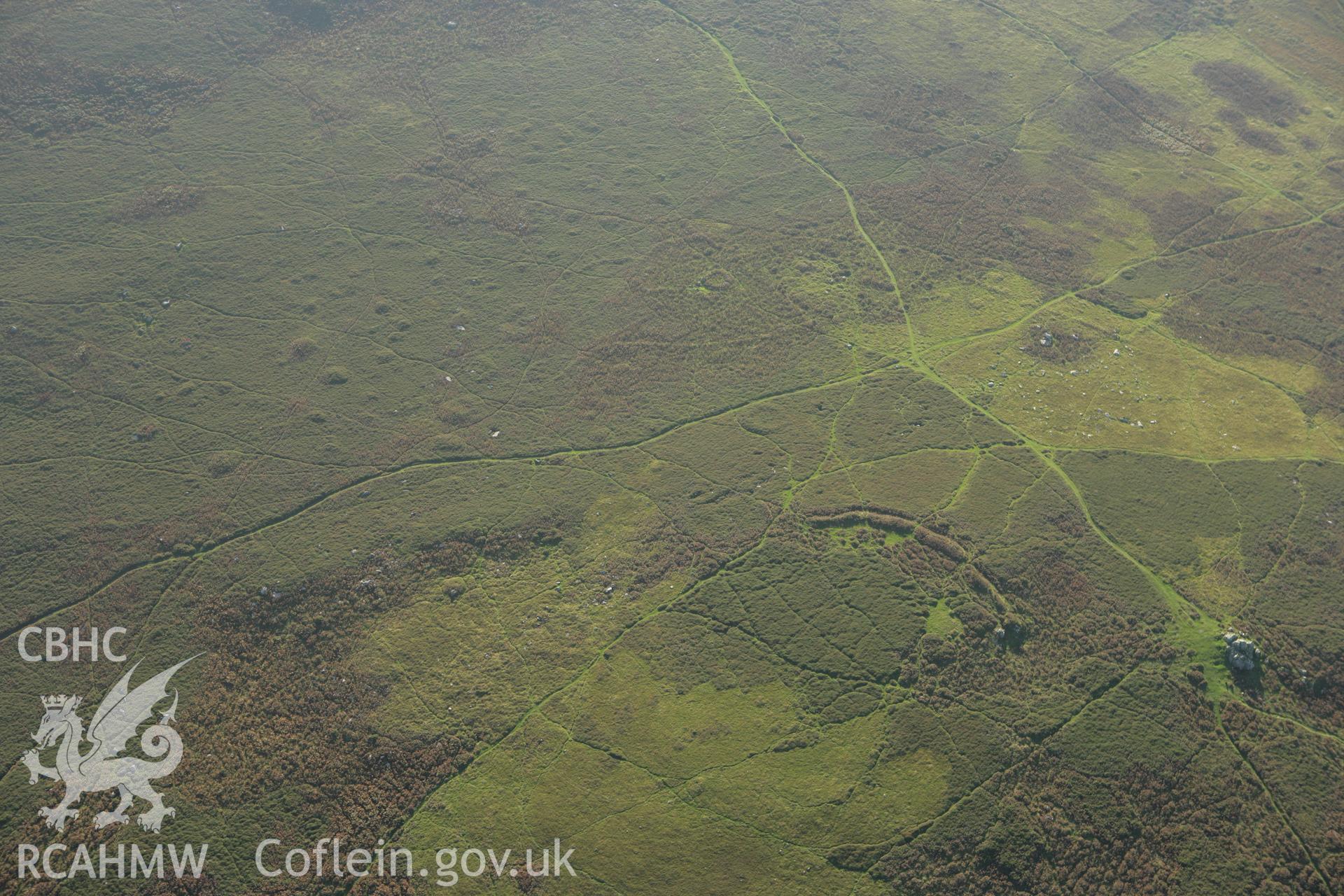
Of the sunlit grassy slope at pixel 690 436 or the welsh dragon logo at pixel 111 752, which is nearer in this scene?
the welsh dragon logo at pixel 111 752

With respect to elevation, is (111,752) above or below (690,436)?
below

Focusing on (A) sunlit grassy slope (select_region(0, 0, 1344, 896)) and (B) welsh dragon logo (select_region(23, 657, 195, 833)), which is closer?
(B) welsh dragon logo (select_region(23, 657, 195, 833))

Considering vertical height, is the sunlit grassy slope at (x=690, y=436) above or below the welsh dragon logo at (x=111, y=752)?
above

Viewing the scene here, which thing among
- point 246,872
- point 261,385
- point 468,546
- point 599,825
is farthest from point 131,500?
point 599,825

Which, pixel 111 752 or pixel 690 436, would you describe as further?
pixel 690 436

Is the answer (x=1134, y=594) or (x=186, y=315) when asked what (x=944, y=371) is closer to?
(x=1134, y=594)
